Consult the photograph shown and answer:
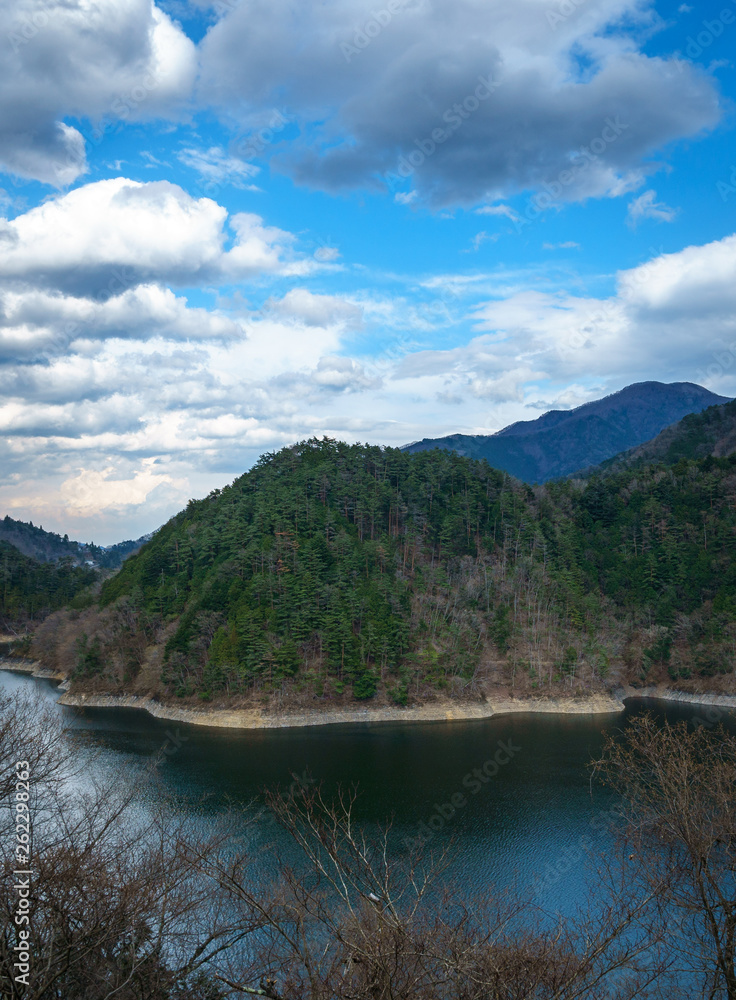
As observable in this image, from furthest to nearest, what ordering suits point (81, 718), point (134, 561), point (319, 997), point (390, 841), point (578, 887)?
1. point (134, 561)
2. point (81, 718)
3. point (390, 841)
4. point (578, 887)
5. point (319, 997)

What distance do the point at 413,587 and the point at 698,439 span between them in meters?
65.1

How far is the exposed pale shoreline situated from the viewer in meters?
42.0

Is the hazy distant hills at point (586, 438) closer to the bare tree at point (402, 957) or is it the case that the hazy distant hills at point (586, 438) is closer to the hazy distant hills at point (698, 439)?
the hazy distant hills at point (698, 439)

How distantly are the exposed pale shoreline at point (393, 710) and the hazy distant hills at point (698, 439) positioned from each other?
5116 cm

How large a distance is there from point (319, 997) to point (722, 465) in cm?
6612

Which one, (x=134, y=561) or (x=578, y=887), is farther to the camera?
(x=134, y=561)

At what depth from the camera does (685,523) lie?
59250mm

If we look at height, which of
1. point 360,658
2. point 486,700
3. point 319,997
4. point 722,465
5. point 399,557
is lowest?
point 486,700

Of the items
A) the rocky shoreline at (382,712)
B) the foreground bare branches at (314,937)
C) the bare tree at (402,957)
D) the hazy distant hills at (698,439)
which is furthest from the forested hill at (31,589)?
the hazy distant hills at (698,439)

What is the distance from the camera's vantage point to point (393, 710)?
143 ft

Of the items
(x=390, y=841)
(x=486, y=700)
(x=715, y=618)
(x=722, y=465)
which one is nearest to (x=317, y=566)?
(x=486, y=700)

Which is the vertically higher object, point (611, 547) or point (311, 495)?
point (311, 495)

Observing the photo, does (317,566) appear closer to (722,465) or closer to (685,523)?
(685,523)

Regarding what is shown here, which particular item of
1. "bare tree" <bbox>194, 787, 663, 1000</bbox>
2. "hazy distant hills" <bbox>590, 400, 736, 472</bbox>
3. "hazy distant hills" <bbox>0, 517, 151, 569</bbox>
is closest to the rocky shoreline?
"bare tree" <bbox>194, 787, 663, 1000</bbox>
